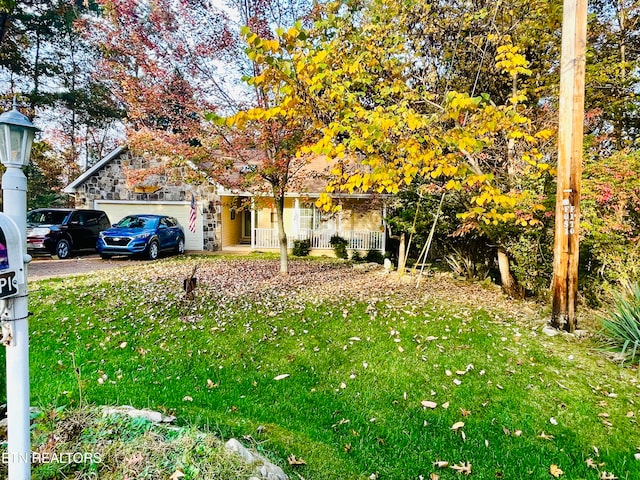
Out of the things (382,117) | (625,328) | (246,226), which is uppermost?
(382,117)

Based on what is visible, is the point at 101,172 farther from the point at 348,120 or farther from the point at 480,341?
the point at 480,341

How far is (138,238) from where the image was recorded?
40.0 ft

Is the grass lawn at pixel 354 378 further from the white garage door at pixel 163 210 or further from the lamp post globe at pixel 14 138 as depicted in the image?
the white garage door at pixel 163 210

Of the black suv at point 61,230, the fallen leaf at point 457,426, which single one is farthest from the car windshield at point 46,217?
the fallen leaf at point 457,426

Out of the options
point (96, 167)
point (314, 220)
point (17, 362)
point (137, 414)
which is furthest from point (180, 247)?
point (17, 362)

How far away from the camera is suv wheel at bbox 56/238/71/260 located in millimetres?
12600

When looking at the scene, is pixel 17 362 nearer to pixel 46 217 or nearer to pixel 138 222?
pixel 138 222

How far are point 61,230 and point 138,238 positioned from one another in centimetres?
289

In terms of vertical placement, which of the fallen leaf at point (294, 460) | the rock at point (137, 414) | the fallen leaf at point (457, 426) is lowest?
the fallen leaf at point (457, 426)

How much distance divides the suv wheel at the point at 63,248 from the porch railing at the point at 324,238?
6.59 m

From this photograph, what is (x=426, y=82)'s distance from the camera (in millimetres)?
7430

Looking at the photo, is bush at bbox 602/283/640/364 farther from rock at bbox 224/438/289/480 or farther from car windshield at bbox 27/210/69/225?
car windshield at bbox 27/210/69/225

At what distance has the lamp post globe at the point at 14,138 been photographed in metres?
1.63

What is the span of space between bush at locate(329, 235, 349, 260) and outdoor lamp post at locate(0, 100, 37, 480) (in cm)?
1290
